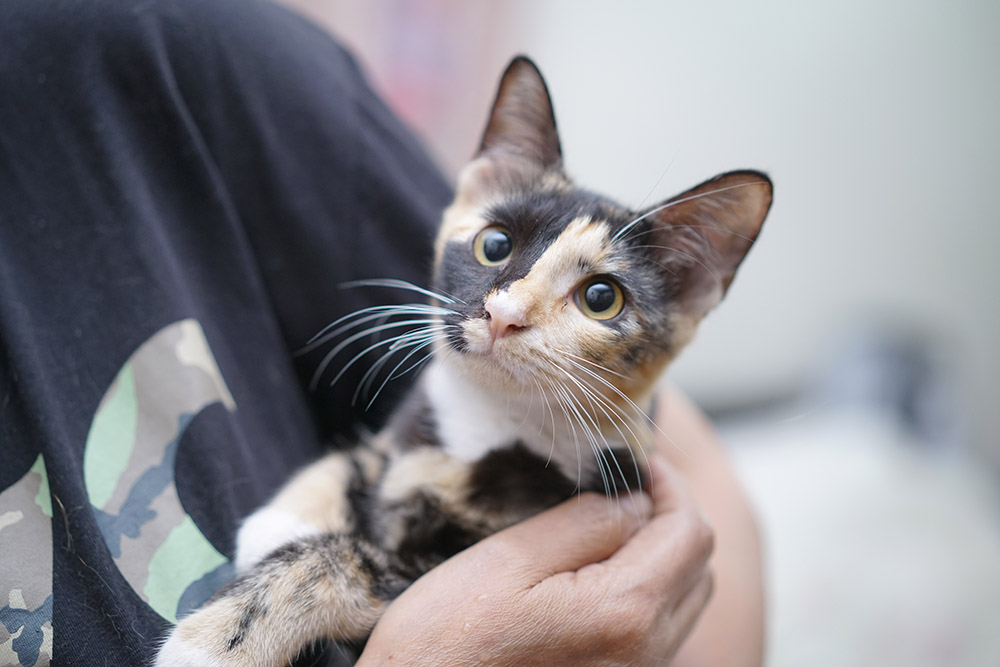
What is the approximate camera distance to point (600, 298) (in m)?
0.83

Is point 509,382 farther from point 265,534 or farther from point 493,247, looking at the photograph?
point 265,534

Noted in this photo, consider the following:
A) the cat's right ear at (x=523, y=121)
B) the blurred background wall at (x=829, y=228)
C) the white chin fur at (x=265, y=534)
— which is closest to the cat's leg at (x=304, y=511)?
the white chin fur at (x=265, y=534)

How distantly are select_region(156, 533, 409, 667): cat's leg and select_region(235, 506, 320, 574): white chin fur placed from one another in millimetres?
14

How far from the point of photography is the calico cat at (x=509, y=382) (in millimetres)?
756

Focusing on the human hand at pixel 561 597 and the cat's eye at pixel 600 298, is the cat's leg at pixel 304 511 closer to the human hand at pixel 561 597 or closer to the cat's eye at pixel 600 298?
the human hand at pixel 561 597

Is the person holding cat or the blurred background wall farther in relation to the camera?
the blurred background wall

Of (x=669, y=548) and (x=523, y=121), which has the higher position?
(x=523, y=121)

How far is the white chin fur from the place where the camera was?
773mm

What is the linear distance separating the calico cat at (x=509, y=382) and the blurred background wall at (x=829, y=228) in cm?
118

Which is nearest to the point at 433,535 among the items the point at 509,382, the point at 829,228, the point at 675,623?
the point at 509,382

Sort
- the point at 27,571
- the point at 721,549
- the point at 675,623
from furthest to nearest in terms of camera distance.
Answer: the point at 721,549 → the point at 675,623 → the point at 27,571

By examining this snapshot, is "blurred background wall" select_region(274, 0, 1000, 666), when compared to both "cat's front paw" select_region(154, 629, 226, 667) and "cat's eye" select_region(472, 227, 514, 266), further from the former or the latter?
"cat's front paw" select_region(154, 629, 226, 667)

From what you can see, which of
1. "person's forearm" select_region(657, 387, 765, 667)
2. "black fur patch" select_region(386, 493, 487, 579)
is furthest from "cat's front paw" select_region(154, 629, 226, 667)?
"person's forearm" select_region(657, 387, 765, 667)

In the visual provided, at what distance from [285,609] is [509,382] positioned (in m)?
0.39
